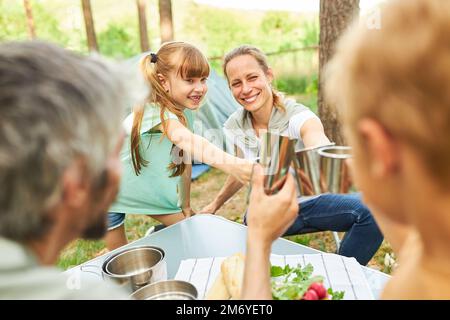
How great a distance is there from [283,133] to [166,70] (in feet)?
2.49

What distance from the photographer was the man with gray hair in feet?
1.84

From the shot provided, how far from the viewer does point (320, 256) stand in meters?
1.32

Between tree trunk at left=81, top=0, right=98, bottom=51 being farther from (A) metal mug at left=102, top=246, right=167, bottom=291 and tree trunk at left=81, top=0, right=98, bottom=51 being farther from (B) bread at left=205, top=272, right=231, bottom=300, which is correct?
(B) bread at left=205, top=272, right=231, bottom=300

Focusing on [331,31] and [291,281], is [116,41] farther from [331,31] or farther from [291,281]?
[291,281]

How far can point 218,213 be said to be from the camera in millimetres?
3959

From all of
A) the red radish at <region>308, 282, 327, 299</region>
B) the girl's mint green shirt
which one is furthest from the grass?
the red radish at <region>308, 282, 327, 299</region>

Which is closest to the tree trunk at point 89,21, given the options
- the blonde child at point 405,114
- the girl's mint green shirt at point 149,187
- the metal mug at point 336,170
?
the girl's mint green shirt at point 149,187

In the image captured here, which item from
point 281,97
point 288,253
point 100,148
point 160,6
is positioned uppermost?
point 160,6

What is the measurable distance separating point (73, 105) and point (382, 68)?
18.0 inches

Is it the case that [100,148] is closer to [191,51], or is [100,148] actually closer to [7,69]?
[7,69]

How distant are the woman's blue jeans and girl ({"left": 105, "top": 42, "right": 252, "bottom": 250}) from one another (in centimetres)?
72

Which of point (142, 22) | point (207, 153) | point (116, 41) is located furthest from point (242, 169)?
point (116, 41)

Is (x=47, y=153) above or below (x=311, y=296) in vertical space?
above
